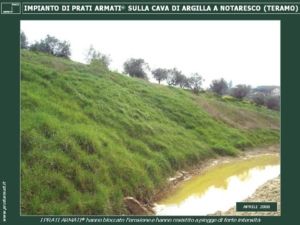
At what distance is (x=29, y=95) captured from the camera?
664 inches

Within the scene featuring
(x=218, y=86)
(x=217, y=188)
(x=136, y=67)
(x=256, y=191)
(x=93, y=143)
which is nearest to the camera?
(x=93, y=143)

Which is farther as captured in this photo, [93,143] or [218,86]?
[218,86]

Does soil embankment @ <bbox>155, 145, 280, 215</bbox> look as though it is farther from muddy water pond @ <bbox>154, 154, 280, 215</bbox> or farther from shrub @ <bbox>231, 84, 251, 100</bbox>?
shrub @ <bbox>231, 84, 251, 100</bbox>

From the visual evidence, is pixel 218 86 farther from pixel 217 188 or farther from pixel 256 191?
pixel 256 191

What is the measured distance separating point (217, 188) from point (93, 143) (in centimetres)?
774

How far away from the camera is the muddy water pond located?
55.3 feet

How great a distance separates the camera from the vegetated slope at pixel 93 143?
13.0 m

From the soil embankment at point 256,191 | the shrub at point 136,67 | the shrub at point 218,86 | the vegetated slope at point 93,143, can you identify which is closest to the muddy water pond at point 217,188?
the soil embankment at point 256,191

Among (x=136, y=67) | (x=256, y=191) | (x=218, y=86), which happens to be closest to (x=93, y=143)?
(x=256, y=191)

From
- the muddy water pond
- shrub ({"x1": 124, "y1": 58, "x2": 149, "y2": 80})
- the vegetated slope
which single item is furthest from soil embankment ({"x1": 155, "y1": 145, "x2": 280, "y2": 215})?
shrub ({"x1": 124, "y1": 58, "x2": 149, "y2": 80})

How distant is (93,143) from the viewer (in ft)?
53.1

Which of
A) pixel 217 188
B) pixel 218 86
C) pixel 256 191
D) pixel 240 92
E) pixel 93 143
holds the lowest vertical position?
pixel 217 188

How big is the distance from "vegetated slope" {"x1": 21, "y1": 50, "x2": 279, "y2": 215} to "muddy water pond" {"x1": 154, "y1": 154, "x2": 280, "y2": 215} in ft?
3.39

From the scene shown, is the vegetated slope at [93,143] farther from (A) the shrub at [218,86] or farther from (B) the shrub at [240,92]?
(A) the shrub at [218,86]
